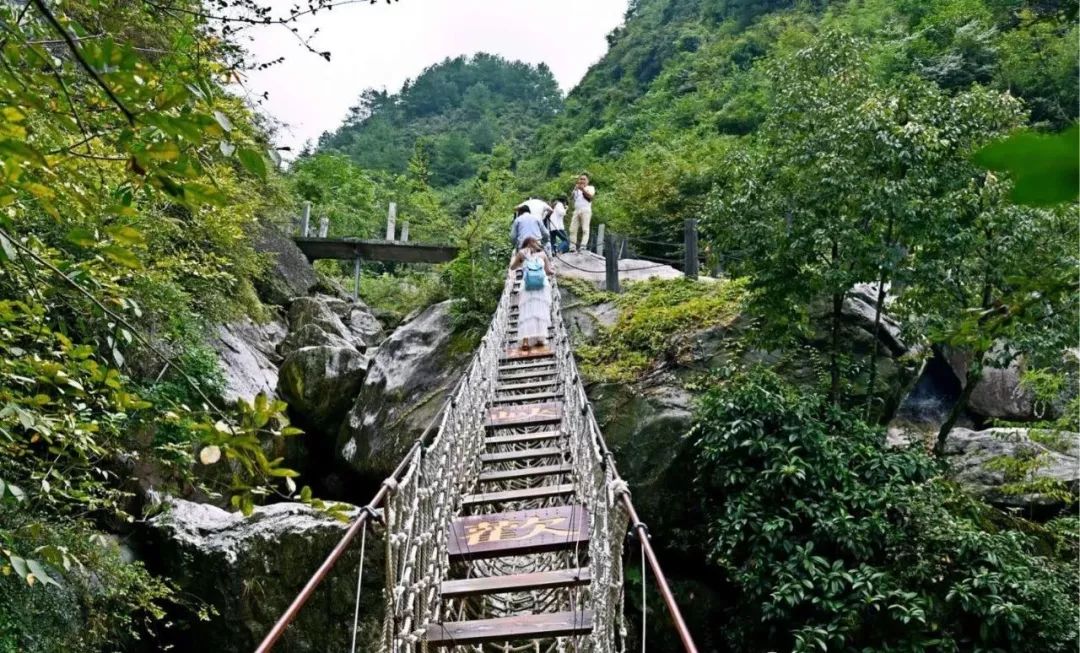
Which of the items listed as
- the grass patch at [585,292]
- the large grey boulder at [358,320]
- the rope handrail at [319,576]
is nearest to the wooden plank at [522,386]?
the grass patch at [585,292]

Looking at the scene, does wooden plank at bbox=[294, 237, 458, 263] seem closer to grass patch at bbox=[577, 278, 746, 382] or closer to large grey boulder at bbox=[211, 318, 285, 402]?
large grey boulder at bbox=[211, 318, 285, 402]

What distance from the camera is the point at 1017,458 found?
18.1ft

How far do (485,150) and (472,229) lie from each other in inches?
984

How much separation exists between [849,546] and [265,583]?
3584mm

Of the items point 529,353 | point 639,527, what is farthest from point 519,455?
point 529,353

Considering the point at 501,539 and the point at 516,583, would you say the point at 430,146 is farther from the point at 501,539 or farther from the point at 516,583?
the point at 516,583

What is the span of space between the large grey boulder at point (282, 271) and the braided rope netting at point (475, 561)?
21.4 ft

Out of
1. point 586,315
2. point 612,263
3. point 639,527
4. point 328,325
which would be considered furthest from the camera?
point 328,325

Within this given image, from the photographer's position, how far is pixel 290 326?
9.88 m

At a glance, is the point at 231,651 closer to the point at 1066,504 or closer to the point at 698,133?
the point at 1066,504

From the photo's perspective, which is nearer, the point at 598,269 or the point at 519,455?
the point at 519,455

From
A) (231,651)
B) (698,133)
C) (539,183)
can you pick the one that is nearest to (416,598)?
(231,651)

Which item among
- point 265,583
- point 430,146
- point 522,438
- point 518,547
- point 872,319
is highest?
point 430,146

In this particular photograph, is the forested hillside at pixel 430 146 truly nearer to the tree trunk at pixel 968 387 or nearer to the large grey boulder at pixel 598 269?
the large grey boulder at pixel 598 269
